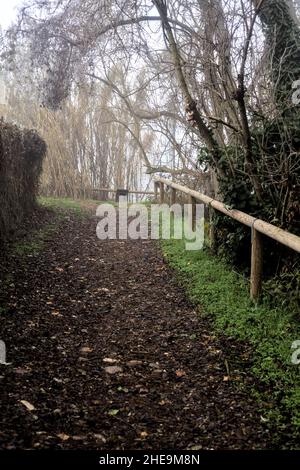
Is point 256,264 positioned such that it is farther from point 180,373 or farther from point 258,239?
point 180,373

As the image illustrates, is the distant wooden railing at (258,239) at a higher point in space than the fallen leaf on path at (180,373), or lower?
higher

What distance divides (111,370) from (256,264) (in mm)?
1930

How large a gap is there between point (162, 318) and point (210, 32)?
3949 millimetres

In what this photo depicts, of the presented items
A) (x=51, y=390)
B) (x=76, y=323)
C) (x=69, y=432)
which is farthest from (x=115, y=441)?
(x=76, y=323)

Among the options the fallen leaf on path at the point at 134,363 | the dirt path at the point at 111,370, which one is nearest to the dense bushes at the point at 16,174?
the dirt path at the point at 111,370

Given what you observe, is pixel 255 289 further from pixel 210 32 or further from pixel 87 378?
pixel 210 32

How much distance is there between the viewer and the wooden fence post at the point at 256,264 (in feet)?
15.2

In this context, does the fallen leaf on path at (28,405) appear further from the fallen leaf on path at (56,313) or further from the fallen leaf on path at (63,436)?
the fallen leaf on path at (56,313)

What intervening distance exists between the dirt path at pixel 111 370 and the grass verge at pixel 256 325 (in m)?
0.16

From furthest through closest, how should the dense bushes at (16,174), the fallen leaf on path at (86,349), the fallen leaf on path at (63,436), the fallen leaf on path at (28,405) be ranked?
the dense bushes at (16,174), the fallen leaf on path at (86,349), the fallen leaf on path at (28,405), the fallen leaf on path at (63,436)

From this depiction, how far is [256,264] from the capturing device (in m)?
4.68

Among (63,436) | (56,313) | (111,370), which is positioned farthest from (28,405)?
(56,313)

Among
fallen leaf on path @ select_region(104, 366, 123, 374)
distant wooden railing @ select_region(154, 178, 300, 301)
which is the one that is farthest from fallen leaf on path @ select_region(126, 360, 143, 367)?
distant wooden railing @ select_region(154, 178, 300, 301)

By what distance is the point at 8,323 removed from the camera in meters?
4.11
